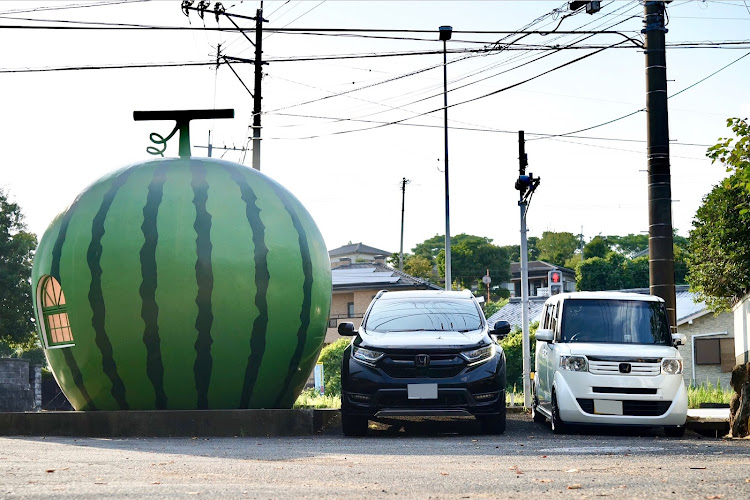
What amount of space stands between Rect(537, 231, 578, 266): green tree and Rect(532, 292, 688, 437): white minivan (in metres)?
100

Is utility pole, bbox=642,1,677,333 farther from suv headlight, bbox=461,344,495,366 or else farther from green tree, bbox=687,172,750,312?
suv headlight, bbox=461,344,495,366

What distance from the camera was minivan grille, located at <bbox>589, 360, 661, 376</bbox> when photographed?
1305 cm

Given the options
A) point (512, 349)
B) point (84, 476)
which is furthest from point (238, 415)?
point (512, 349)

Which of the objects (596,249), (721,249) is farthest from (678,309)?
(596,249)

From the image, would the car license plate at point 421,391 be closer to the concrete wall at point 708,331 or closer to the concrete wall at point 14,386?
the concrete wall at point 14,386

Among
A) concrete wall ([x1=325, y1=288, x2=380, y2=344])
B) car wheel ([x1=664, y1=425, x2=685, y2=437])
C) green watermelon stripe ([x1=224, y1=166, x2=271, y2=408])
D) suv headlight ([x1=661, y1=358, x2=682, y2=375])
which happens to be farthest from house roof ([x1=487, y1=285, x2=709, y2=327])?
green watermelon stripe ([x1=224, y1=166, x2=271, y2=408])

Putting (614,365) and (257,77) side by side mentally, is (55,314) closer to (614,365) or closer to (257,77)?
(614,365)

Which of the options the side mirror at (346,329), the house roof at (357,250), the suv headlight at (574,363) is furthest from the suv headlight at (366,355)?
the house roof at (357,250)

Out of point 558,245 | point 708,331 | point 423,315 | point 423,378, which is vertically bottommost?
point 423,378

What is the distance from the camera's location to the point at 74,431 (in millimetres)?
13508

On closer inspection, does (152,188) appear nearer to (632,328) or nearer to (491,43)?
(632,328)

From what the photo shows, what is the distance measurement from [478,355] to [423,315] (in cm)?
139

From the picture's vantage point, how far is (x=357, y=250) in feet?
372

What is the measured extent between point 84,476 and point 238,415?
517 cm
